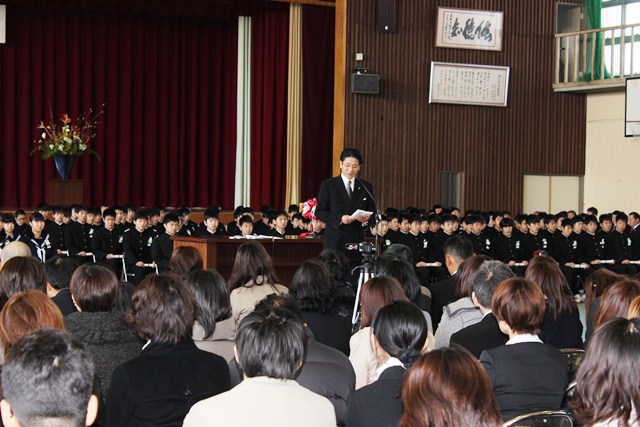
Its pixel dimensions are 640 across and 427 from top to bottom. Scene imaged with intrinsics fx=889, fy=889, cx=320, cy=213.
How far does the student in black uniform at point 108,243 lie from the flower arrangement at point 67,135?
2.89 meters

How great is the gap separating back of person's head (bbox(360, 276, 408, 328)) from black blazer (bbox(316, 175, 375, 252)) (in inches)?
123

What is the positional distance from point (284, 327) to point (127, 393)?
62cm

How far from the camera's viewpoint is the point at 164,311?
3076mm

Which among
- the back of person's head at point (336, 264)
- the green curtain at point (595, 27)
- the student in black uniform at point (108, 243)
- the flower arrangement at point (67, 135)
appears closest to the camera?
the back of person's head at point (336, 264)

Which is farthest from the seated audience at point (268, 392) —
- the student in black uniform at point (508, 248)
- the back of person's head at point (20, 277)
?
the student in black uniform at point (508, 248)

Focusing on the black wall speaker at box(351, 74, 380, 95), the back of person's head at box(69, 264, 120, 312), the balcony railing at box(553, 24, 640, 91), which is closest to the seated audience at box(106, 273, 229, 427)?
the back of person's head at box(69, 264, 120, 312)

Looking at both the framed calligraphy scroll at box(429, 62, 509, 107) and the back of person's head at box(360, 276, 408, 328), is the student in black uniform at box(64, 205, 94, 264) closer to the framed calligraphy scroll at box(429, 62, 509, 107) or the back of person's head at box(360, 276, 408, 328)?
the framed calligraphy scroll at box(429, 62, 509, 107)

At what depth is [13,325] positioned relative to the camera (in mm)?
2826

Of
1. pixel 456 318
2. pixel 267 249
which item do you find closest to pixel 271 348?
pixel 456 318

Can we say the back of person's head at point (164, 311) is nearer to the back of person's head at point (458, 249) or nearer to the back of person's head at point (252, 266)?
the back of person's head at point (252, 266)

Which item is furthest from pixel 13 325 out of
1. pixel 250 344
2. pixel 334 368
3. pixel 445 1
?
pixel 445 1

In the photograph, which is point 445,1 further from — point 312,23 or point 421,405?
point 421,405

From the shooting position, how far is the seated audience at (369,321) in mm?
3738

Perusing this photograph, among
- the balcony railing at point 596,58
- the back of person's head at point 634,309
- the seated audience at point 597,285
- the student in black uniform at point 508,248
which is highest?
the balcony railing at point 596,58
